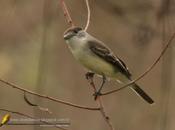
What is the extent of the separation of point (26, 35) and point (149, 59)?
0.79 m

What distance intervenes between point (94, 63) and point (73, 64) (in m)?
1.54

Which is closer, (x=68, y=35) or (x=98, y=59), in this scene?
(x=68, y=35)

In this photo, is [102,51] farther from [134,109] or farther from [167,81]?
[134,109]

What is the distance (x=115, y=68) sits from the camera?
4.57 metres

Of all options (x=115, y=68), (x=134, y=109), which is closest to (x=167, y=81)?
(x=115, y=68)

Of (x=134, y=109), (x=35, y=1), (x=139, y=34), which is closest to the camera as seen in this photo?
(x=139, y=34)

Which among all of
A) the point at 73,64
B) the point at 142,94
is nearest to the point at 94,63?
the point at 142,94

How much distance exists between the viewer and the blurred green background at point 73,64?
542 centimetres

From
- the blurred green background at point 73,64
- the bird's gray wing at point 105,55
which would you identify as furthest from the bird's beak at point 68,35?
the blurred green background at point 73,64

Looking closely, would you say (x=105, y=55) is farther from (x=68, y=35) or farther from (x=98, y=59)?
(x=68, y=35)

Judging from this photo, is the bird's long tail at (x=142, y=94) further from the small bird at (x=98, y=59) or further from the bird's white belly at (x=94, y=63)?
the bird's white belly at (x=94, y=63)

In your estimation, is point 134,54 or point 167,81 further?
point 134,54

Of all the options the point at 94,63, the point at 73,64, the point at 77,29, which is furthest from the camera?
the point at 73,64

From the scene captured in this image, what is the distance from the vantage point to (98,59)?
4.57m
